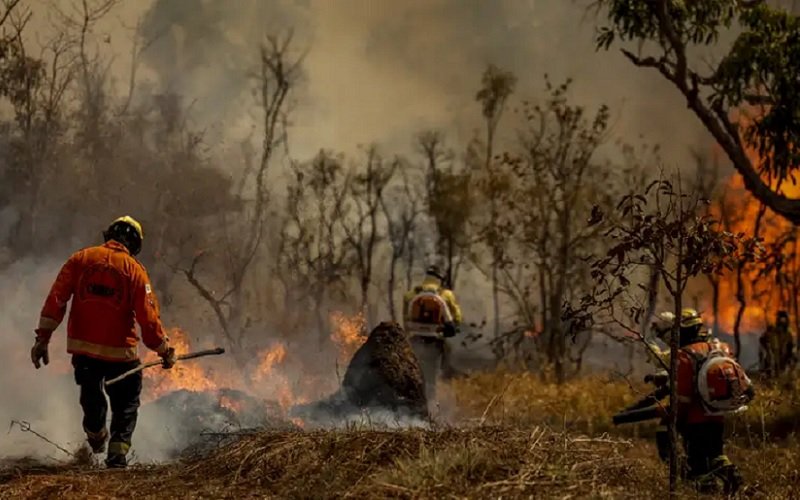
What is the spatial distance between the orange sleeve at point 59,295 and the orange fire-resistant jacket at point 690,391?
183 inches

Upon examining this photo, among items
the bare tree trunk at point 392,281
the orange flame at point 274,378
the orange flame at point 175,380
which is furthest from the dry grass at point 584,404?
the bare tree trunk at point 392,281

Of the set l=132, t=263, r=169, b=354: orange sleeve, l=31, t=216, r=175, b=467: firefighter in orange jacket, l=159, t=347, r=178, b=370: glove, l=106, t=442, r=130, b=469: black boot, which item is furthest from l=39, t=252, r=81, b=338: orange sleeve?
l=106, t=442, r=130, b=469: black boot

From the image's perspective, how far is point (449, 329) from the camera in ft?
36.8

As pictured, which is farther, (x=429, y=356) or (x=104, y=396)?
(x=429, y=356)

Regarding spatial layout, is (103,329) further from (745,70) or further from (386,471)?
(745,70)

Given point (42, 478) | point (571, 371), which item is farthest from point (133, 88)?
point (42, 478)

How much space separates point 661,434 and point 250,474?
12.2 ft

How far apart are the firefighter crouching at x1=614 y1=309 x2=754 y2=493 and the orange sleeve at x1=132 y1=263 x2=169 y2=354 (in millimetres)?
3724

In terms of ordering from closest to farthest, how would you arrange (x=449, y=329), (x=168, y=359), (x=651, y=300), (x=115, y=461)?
1. (x=115, y=461)
2. (x=168, y=359)
3. (x=651, y=300)
4. (x=449, y=329)

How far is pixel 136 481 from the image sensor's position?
5.04 meters

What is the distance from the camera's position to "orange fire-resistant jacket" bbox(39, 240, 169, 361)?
5.98 meters

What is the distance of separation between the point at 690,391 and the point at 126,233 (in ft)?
14.9

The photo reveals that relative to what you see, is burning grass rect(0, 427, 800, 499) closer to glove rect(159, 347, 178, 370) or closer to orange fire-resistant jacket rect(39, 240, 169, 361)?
glove rect(159, 347, 178, 370)

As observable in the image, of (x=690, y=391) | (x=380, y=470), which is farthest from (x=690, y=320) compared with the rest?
(x=380, y=470)
